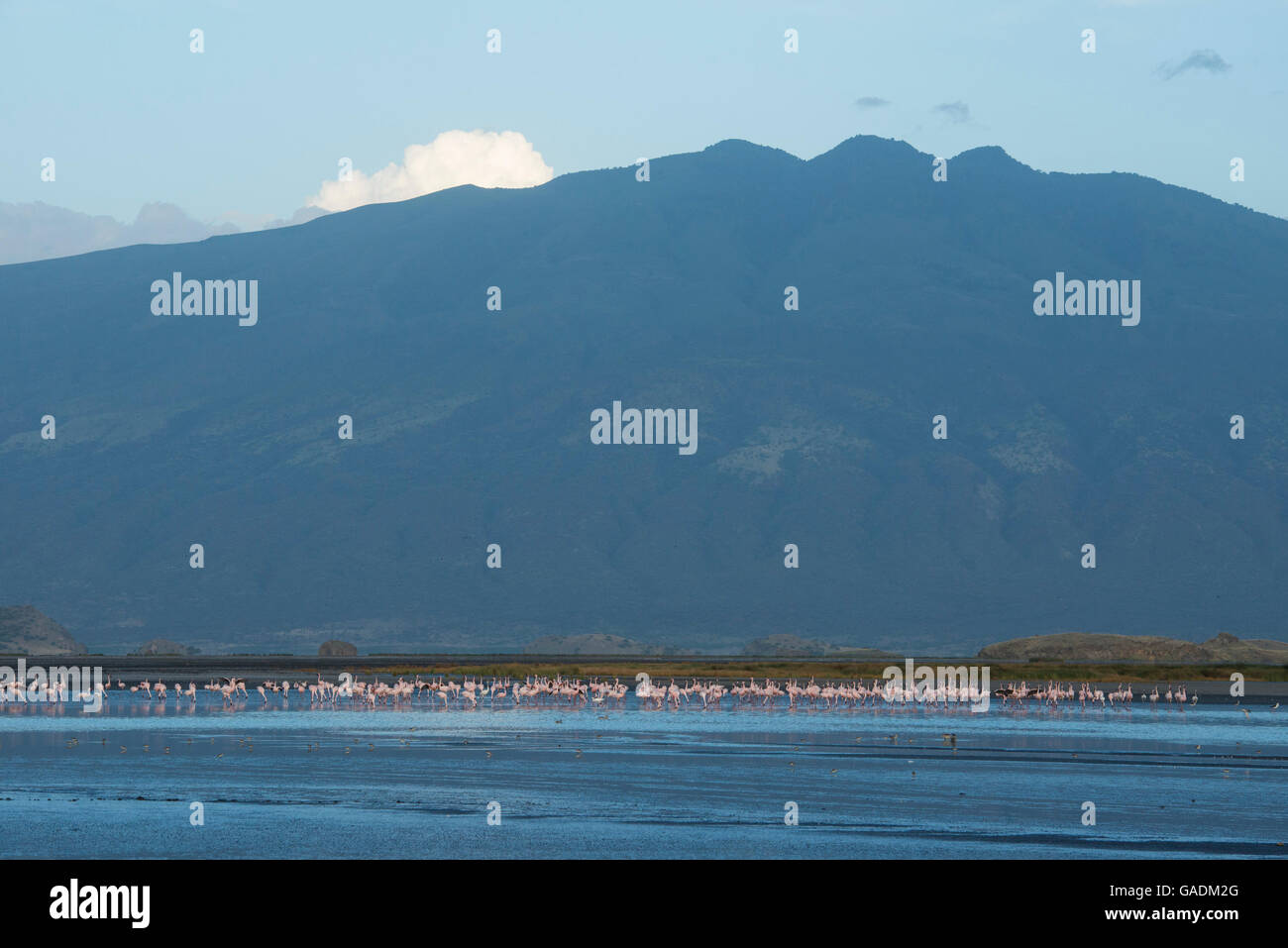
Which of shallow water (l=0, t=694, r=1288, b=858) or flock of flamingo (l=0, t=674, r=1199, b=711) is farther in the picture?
flock of flamingo (l=0, t=674, r=1199, b=711)

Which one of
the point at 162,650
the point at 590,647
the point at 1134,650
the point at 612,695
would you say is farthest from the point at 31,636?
the point at 1134,650

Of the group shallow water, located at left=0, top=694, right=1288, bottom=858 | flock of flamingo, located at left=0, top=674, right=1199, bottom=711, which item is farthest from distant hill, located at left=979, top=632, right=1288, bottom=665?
shallow water, located at left=0, top=694, right=1288, bottom=858

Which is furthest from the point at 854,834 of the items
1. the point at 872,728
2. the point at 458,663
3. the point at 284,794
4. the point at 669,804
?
the point at 458,663

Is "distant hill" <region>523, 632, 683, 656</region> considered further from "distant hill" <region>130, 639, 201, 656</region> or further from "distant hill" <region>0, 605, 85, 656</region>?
"distant hill" <region>0, 605, 85, 656</region>

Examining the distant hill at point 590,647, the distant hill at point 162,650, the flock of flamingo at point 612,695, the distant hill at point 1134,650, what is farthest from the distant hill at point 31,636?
the distant hill at point 1134,650
